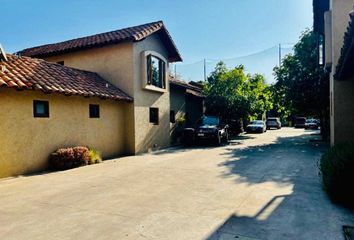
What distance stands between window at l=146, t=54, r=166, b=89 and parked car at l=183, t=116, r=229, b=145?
3565 millimetres

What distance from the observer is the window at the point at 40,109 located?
992 cm

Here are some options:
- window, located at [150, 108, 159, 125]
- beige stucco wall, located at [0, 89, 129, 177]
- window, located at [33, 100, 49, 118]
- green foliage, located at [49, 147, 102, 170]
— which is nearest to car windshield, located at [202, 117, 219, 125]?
window, located at [150, 108, 159, 125]

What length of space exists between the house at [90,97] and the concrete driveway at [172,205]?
5.79ft

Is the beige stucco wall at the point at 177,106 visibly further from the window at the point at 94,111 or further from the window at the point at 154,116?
the window at the point at 94,111

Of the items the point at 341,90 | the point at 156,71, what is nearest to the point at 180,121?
the point at 156,71

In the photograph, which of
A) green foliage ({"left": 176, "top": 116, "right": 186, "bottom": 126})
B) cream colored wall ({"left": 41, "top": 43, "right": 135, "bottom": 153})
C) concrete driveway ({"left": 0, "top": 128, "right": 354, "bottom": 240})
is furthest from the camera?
green foliage ({"left": 176, "top": 116, "right": 186, "bottom": 126})

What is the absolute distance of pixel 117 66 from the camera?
14.6 m

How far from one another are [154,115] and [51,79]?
6725 millimetres

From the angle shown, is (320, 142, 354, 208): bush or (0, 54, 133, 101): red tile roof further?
(0, 54, 133, 101): red tile roof

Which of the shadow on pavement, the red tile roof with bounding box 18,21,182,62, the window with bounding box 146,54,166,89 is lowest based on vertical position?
the shadow on pavement

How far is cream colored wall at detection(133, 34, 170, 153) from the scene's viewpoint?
1447 cm

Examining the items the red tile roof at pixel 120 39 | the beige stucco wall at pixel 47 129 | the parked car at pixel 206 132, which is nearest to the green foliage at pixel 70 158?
the beige stucco wall at pixel 47 129

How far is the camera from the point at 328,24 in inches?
413

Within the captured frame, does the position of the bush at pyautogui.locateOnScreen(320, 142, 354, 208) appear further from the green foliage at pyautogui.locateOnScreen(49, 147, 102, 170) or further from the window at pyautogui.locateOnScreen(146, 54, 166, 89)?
the window at pyautogui.locateOnScreen(146, 54, 166, 89)
